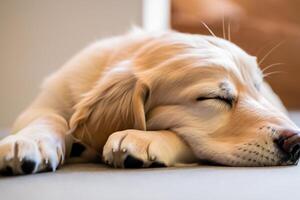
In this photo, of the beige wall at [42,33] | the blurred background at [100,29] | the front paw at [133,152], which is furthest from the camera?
the beige wall at [42,33]

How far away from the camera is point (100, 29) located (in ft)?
11.7

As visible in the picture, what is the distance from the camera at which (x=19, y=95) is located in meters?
3.53

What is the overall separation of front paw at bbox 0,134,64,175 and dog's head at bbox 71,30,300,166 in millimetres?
260

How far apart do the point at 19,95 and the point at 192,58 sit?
2.11 m

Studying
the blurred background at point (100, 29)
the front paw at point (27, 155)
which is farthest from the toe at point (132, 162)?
the blurred background at point (100, 29)

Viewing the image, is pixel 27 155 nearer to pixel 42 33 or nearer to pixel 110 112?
pixel 110 112

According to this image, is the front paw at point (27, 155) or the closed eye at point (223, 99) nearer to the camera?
the front paw at point (27, 155)

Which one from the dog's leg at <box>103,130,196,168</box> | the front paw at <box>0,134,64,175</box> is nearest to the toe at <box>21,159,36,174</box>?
the front paw at <box>0,134,64,175</box>

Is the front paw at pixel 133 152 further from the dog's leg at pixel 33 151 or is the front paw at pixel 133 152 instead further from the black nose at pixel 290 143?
the black nose at pixel 290 143

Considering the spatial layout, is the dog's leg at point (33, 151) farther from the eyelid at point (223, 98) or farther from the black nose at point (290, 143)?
the black nose at point (290, 143)

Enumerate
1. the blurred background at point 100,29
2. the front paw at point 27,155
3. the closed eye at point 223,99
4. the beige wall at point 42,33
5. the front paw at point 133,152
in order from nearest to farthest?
the front paw at point 27,155
the front paw at point 133,152
the closed eye at point 223,99
the blurred background at point 100,29
the beige wall at point 42,33

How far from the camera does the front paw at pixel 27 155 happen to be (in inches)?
49.3

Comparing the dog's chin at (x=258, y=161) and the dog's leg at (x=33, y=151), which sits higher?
the dog's leg at (x=33, y=151)

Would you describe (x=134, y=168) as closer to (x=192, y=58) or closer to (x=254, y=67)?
(x=192, y=58)
